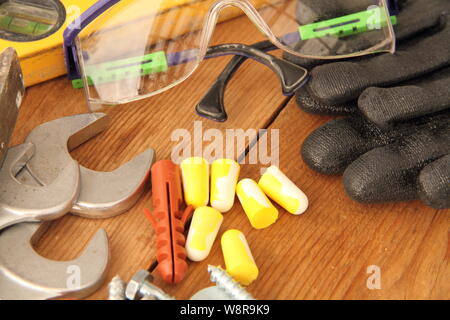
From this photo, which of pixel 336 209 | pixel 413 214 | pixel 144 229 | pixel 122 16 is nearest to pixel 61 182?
pixel 144 229

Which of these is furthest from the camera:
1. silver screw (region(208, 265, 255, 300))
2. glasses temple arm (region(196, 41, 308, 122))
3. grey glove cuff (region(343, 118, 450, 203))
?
glasses temple arm (region(196, 41, 308, 122))

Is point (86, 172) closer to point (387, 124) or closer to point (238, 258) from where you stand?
point (238, 258)

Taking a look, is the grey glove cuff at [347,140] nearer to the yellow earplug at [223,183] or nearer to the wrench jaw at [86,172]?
the yellow earplug at [223,183]

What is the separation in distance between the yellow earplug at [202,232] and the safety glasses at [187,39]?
0.24 meters

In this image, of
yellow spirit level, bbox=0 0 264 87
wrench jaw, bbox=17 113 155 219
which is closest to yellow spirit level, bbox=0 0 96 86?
yellow spirit level, bbox=0 0 264 87

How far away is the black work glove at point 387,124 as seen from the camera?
2.80ft

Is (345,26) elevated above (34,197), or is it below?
above

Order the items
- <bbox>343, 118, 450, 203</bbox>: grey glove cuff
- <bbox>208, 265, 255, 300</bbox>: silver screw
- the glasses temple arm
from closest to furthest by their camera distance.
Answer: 1. <bbox>208, 265, 255, 300</bbox>: silver screw
2. <bbox>343, 118, 450, 203</bbox>: grey glove cuff
3. the glasses temple arm

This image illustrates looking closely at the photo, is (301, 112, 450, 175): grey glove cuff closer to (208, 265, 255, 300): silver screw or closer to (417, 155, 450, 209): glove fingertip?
(417, 155, 450, 209): glove fingertip

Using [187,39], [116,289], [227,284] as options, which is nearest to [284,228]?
[227,284]

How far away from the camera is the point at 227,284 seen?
759 mm

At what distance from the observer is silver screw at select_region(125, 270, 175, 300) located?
0.75m

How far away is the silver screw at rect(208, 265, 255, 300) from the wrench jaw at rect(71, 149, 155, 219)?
0.17m

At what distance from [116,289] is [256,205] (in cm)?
23
